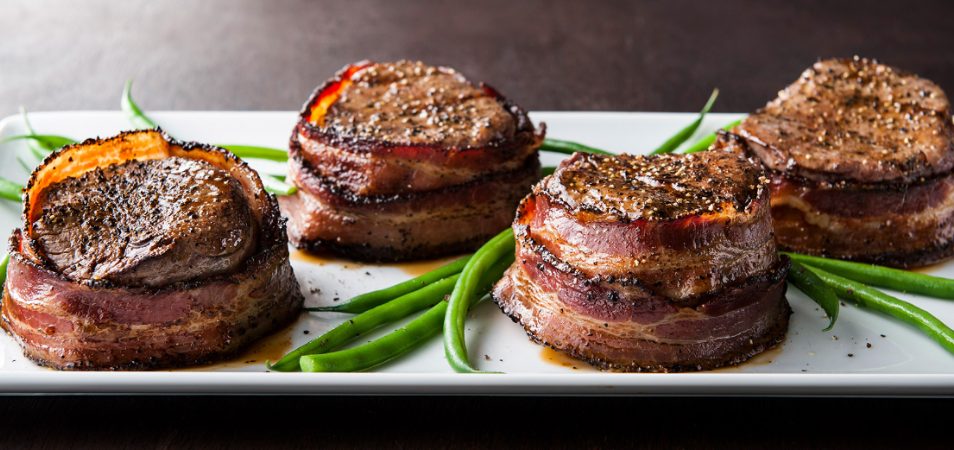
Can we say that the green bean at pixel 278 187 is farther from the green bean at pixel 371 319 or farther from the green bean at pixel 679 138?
the green bean at pixel 679 138

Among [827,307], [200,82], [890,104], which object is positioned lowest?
[200,82]

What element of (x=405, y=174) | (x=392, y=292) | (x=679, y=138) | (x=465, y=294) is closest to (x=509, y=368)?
(x=465, y=294)

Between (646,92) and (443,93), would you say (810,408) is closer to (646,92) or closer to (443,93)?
(443,93)

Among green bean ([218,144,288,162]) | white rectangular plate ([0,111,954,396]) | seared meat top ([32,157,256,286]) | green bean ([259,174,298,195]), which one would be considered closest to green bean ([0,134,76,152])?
white rectangular plate ([0,111,954,396])

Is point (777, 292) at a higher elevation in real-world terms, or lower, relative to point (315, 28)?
higher

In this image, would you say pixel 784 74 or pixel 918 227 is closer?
pixel 918 227

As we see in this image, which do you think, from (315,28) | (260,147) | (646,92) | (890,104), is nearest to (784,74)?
(646,92)

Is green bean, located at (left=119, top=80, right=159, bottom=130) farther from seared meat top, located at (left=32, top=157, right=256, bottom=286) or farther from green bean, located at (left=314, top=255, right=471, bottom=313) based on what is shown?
green bean, located at (left=314, top=255, right=471, bottom=313)

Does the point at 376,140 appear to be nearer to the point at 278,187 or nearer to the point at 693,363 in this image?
the point at 278,187
